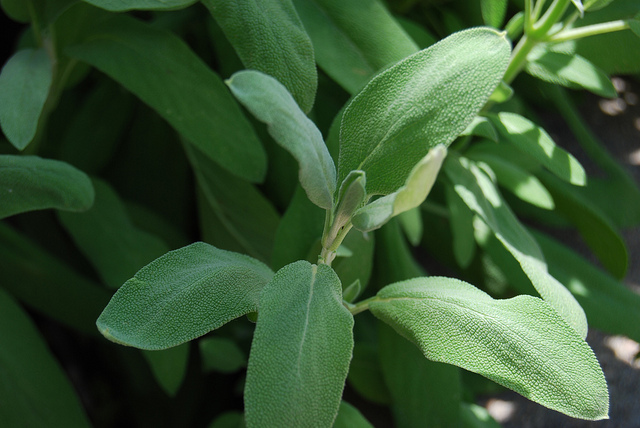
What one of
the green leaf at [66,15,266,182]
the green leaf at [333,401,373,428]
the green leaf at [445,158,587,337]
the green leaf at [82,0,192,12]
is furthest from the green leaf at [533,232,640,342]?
the green leaf at [82,0,192,12]

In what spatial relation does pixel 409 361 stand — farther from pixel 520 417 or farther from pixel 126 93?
pixel 126 93

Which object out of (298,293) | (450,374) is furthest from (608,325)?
(298,293)

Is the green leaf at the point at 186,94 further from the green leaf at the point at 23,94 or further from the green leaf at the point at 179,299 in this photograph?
the green leaf at the point at 179,299

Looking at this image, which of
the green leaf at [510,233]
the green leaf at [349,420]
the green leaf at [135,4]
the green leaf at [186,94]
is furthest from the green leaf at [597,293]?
the green leaf at [135,4]

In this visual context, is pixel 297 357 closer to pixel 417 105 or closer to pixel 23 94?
pixel 417 105

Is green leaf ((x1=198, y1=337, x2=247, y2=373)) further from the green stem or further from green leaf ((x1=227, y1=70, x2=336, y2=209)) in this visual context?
the green stem
